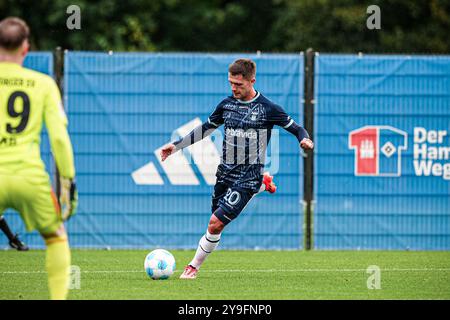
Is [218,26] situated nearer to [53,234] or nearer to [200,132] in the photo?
[200,132]

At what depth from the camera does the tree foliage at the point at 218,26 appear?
34656 millimetres

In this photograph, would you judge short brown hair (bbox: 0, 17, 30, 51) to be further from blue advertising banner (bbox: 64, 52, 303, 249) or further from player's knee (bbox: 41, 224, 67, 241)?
blue advertising banner (bbox: 64, 52, 303, 249)

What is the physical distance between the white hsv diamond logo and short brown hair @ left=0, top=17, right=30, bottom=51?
338 inches

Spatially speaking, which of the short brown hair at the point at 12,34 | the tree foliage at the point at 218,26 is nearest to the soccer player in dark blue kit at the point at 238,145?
the short brown hair at the point at 12,34

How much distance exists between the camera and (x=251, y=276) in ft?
36.5

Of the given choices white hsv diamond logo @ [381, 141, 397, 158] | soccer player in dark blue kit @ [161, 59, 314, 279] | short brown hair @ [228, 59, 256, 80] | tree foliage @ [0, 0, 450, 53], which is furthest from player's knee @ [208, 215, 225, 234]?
tree foliage @ [0, 0, 450, 53]

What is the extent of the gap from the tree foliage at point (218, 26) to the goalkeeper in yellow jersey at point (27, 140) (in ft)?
87.4

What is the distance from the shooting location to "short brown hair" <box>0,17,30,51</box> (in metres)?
7.39

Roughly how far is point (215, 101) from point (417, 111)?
3086 millimetres

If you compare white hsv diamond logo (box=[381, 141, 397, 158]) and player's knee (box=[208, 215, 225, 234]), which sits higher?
white hsv diamond logo (box=[381, 141, 397, 158])
